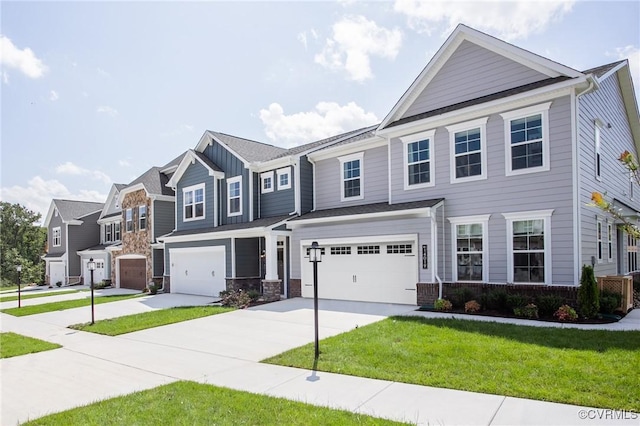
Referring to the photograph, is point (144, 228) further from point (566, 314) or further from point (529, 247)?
point (566, 314)

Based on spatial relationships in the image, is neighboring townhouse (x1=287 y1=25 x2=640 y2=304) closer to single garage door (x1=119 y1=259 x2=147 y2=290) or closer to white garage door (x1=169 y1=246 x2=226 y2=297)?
white garage door (x1=169 y1=246 x2=226 y2=297)

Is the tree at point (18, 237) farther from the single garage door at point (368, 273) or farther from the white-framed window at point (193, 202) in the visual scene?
the single garage door at point (368, 273)

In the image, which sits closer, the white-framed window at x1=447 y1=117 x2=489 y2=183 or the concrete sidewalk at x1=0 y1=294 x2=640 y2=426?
the concrete sidewalk at x1=0 y1=294 x2=640 y2=426

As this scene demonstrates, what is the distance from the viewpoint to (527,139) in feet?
40.0

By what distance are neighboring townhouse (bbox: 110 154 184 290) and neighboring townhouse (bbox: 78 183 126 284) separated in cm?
166

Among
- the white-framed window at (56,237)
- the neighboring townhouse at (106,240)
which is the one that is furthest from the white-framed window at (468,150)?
the white-framed window at (56,237)

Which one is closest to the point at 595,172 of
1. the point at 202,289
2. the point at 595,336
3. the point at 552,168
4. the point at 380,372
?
the point at 552,168

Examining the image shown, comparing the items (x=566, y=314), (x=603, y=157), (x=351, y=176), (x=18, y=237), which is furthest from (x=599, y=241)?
(x=18, y=237)

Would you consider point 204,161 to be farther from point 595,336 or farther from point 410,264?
point 595,336

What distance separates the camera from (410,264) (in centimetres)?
1378

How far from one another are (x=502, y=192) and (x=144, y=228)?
2093 cm

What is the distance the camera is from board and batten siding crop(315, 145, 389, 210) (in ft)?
53.2

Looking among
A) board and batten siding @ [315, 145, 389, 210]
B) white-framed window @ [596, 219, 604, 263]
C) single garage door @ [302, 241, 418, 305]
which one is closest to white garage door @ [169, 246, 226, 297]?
single garage door @ [302, 241, 418, 305]

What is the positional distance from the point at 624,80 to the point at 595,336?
1182 centimetres
